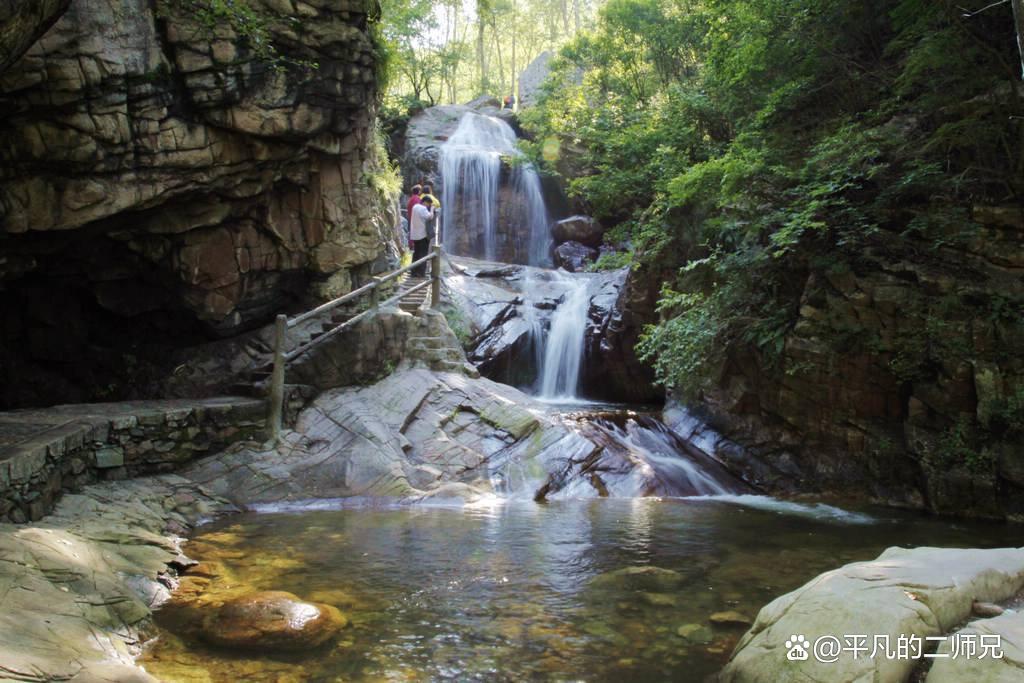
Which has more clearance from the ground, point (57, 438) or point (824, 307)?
point (824, 307)

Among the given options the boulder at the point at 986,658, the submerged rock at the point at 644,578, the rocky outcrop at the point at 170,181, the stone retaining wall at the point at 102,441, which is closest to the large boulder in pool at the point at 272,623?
the submerged rock at the point at 644,578

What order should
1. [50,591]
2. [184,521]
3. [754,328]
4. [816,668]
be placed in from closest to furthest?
1. [816,668]
2. [50,591]
3. [184,521]
4. [754,328]

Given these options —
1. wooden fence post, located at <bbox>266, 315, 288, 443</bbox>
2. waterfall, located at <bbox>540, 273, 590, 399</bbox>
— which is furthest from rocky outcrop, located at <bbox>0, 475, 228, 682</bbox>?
waterfall, located at <bbox>540, 273, 590, 399</bbox>

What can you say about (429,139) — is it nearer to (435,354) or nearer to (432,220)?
(432,220)

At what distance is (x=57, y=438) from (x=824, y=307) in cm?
884

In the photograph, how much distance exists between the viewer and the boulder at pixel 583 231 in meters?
20.6

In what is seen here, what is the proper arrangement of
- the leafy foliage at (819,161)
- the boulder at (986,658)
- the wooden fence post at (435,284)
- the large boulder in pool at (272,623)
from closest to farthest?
the boulder at (986,658) < the large boulder in pool at (272,623) < the leafy foliage at (819,161) < the wooden fence post at (435,284)

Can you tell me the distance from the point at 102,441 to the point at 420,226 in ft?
23.5

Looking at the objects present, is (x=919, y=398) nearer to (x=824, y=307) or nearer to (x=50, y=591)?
(x=824, y=307)

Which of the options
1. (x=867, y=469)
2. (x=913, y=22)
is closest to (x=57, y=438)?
(x=867, y=469)

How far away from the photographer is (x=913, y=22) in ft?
28.6

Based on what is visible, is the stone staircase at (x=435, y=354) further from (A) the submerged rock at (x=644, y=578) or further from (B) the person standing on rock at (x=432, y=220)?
(A) the submerged rock at (x=644, y=578)

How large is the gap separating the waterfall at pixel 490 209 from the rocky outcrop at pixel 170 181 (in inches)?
358

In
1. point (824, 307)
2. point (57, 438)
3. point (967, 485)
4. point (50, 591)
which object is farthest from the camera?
point (824, 307)
